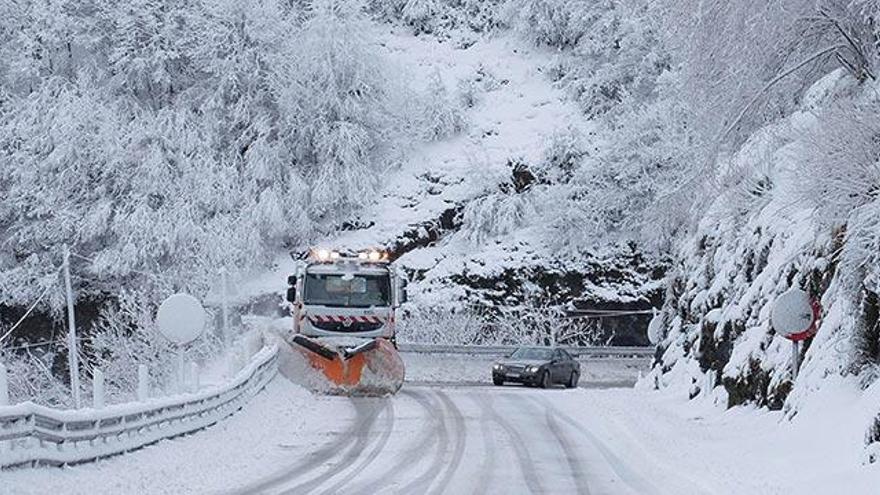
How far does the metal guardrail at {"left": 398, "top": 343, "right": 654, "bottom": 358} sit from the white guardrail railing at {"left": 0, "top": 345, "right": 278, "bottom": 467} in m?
19.7

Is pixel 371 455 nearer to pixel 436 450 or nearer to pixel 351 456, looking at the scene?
pixel 351 456

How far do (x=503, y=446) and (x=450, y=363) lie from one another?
943 inches

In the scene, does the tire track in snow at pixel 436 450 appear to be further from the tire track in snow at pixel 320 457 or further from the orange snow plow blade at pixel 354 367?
the tire track in snow at pixel 320 457

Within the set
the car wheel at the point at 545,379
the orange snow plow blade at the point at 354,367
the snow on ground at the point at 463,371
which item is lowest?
the snow on ground at the point at 463,371

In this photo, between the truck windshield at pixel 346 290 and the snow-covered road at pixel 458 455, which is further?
the truck windshield at pixel 346 290

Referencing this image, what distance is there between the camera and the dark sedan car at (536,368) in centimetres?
3161

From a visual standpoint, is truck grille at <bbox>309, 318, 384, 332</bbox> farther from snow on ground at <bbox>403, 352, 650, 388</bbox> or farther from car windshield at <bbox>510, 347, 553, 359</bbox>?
snow on ground at <bbox>403, 352, 650, 388</bbox>

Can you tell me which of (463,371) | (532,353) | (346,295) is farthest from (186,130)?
(346,295)

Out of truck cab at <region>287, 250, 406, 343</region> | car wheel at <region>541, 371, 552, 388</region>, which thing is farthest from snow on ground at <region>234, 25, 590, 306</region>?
truck cab at <region>287, 250, 406, 343</region>

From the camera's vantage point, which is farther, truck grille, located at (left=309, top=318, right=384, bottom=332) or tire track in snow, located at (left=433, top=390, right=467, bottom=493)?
truck grille, located at (left=309, top=318, right=384, bottom=332)

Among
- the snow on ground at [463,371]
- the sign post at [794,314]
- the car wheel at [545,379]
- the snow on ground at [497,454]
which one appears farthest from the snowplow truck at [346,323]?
the snow on ground at [463,371]

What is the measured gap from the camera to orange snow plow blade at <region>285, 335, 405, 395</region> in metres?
24.2

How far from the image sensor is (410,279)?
4697 centimetres

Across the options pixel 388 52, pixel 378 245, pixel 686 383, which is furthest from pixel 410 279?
pixel 686 383
